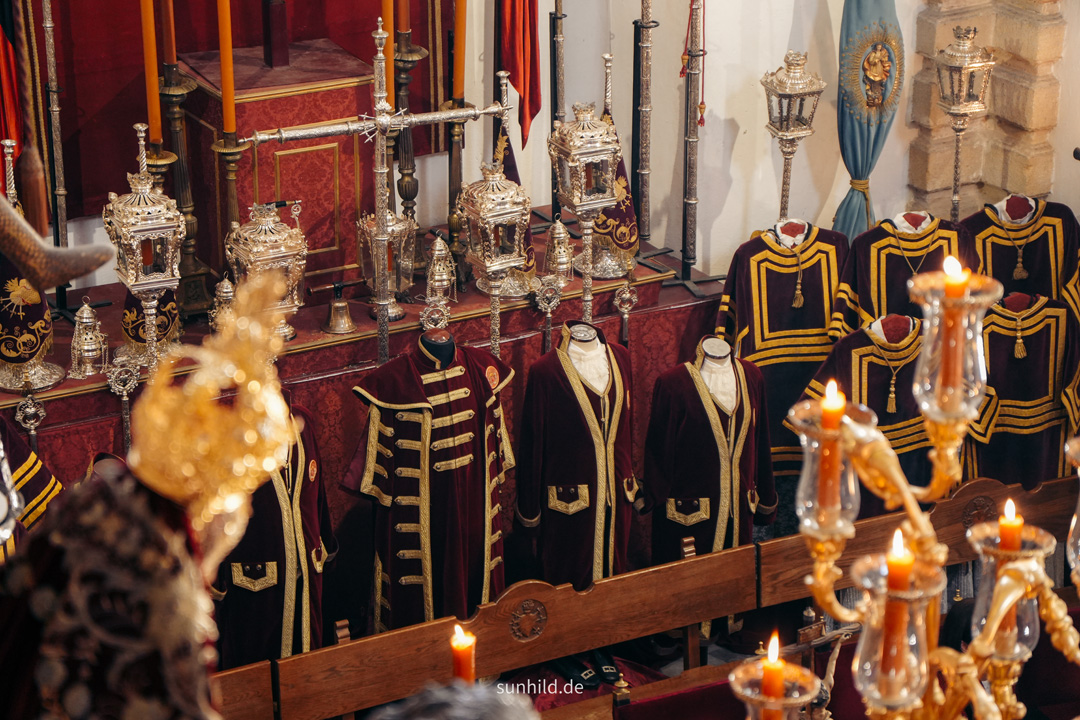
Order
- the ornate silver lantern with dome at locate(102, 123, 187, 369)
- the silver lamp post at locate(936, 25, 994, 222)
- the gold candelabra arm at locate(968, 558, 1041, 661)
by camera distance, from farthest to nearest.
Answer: the silver lamp post at locate(936, 25, 994, 222)
the ornate silver lantern with dome at locate(102, 123, 187, 369)
the gold candelabra arm at locate(968, 558, 1041, 661)

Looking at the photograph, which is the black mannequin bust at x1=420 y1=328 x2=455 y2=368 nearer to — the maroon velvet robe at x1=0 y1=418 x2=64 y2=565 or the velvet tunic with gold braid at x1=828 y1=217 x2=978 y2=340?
the maroon velvet robe at x1=0 y1=418 x2=64 y2=565

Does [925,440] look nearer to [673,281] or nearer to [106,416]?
[673,281]

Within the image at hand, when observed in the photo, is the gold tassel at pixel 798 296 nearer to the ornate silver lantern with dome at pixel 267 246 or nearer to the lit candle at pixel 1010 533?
the ornate silver lantern with dome at pixel 267 246

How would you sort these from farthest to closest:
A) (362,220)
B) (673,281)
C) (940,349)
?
(673,281), (362,220), (940,349)

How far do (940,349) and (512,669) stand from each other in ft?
10.8

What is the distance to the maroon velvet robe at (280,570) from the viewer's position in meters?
4.94

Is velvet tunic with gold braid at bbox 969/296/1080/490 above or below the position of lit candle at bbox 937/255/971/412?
below

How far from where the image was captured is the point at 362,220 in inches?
228

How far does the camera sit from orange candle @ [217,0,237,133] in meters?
5.23

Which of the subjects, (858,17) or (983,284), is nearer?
(983,284)

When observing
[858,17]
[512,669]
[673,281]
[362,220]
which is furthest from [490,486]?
[858,17]

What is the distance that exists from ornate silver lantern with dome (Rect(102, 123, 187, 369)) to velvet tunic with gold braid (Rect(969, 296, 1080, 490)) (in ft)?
9.57

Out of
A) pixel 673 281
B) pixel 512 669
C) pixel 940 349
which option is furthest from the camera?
pixel 673 281

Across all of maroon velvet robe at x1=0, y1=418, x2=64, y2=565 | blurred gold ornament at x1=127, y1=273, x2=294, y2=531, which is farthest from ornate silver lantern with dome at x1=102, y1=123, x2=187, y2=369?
blurred gold ornament at x1=127, y1=273, x2=294, y2=531
